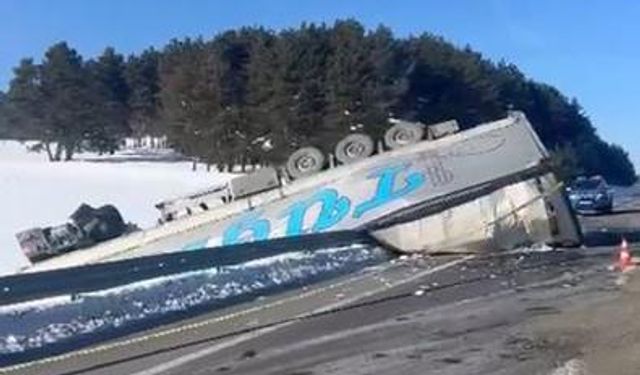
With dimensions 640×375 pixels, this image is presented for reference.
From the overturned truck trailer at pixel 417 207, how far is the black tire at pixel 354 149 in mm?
656

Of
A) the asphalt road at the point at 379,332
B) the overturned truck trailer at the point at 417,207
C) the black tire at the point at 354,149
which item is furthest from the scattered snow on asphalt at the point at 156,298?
the black tire at the point at 354,149

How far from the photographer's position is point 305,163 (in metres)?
23.2

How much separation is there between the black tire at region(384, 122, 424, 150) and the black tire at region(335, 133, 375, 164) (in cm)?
40

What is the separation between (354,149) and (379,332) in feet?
40.0

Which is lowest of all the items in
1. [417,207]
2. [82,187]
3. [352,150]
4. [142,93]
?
[417,207]

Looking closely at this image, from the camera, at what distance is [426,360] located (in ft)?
30.5

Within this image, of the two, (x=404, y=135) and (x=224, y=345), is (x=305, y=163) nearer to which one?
(x=404, y=135)

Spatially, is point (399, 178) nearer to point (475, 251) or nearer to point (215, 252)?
point (475, 251)

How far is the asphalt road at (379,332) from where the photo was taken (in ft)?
30.5

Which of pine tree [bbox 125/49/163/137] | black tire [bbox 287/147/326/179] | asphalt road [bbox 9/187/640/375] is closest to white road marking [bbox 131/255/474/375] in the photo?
asphalt road [bbox 9/187/640/375]

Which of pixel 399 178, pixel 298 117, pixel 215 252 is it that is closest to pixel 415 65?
pixel 298 117

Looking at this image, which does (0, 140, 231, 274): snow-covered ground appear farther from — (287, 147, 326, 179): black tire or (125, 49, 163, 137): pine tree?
(125, 49, 163, 137): pine tree

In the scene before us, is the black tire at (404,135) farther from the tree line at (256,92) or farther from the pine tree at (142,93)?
the pine tree at (142,93)

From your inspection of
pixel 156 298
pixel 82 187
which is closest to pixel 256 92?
pixel 82 187
